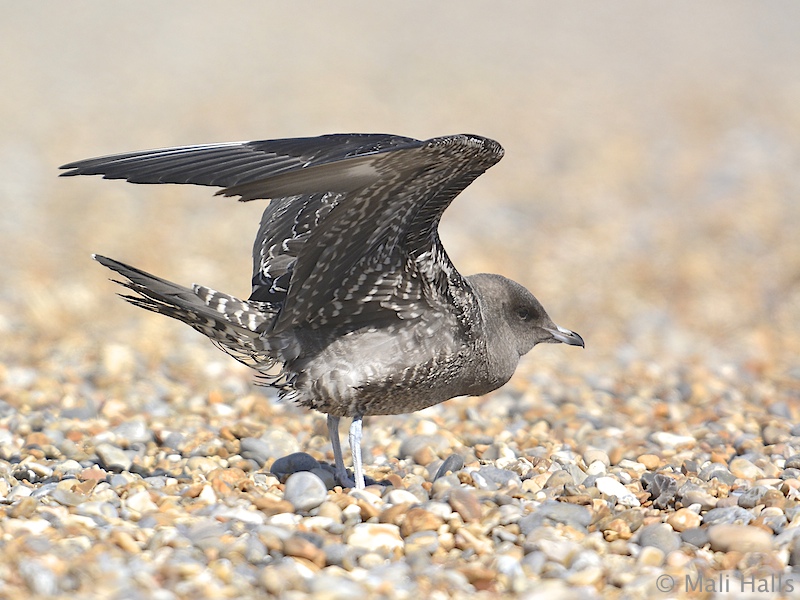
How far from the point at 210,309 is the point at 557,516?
79.4 inches

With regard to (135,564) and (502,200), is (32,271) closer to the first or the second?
(502,200)

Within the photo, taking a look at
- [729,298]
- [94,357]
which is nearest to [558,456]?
[94,357]

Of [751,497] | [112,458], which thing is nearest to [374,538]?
[751,497]

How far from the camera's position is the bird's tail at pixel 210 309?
17.4 ft

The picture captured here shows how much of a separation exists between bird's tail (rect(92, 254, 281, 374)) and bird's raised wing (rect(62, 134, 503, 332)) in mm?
164

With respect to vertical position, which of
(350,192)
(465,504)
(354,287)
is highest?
(350,192)

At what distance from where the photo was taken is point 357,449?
5.48 m

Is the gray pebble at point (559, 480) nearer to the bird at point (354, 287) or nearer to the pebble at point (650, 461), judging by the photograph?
the bird at point (354, 287)

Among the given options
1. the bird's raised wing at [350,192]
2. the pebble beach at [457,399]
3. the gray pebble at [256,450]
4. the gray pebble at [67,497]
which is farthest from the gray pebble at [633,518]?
the gray pebble at [67,497]

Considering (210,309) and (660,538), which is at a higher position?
(210,309)

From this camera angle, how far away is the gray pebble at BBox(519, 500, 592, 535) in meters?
4.70

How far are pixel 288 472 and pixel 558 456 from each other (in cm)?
157

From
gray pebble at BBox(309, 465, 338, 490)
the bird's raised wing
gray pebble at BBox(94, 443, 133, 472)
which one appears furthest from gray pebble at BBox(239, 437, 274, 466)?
the bird's raised wing

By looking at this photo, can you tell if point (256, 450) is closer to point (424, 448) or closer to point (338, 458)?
point (338, 458)
